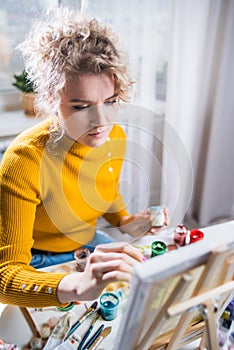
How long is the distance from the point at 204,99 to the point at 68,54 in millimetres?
1238

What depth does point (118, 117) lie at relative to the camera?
1.03 m

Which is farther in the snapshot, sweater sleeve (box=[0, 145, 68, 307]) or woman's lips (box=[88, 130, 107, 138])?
woman's lips (box=[88, 130, 107, 138])

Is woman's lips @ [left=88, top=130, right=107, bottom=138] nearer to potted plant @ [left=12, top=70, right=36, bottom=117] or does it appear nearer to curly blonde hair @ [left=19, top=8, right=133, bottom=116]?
curly blonde hair @ [left=19, top=8, right=133, bottom=116]

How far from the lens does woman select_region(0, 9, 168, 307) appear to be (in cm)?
77

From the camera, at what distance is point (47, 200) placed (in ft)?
3.28

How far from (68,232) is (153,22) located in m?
1.10

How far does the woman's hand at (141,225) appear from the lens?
1.08 m

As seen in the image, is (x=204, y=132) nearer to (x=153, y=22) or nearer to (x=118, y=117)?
(x=153, y=22)

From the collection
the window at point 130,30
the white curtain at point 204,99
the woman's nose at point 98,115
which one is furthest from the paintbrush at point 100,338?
the window at point 130,30

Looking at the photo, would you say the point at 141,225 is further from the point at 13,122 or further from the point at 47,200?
the point at 13,122

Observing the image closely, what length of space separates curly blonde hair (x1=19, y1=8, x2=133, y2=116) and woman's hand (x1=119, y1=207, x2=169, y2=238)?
355 millimetres

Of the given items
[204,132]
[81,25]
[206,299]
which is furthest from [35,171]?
[204,132]

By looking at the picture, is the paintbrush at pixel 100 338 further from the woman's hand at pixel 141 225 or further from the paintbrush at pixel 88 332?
the woman's hand at pixel 141 225

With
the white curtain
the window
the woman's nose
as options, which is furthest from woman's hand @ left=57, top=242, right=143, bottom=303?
the window
